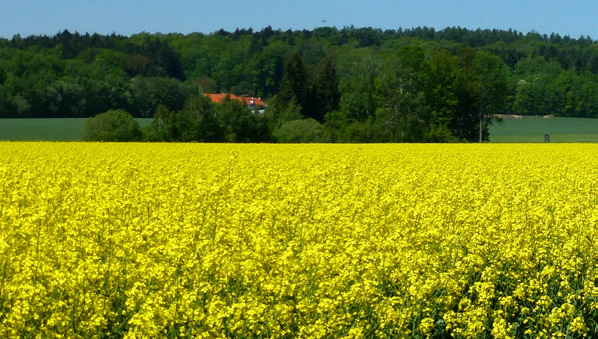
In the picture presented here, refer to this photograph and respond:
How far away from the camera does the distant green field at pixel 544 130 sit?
253ft

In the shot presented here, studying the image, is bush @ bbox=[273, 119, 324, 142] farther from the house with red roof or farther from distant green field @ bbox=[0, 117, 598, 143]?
distant green field @ bbox=[0, 117, 598, 143]

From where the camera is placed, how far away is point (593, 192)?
45.2 ft

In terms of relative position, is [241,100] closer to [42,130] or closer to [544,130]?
[42,130]

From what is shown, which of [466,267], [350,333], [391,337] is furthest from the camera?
[466,267]

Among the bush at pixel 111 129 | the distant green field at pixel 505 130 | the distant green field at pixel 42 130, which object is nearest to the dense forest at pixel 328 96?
the bush at pixel 111 129

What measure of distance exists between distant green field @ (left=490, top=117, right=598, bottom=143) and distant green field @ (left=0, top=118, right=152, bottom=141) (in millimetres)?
35400

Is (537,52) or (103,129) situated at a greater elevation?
(537,52)

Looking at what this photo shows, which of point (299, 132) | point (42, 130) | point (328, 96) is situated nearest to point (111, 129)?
point (42, 130)

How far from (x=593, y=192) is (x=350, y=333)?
9.10 meters

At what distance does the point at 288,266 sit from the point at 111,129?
47.6m

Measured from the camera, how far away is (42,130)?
198ft

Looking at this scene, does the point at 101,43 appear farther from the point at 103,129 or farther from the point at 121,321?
the point at 121,321

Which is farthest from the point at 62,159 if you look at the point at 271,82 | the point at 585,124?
the point at 271,82

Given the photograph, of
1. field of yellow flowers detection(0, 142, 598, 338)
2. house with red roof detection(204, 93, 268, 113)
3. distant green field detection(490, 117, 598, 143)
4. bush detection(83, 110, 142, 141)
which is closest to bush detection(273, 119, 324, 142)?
house with red roof detection(204, 93, 268, 113)
